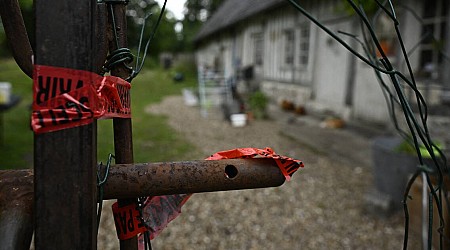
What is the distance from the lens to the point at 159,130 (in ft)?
25.2

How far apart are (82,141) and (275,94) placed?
408 inches

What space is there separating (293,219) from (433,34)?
322 cm

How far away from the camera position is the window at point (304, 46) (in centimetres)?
893

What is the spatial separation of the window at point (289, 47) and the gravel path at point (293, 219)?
5172mm

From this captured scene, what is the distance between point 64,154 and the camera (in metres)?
0.61

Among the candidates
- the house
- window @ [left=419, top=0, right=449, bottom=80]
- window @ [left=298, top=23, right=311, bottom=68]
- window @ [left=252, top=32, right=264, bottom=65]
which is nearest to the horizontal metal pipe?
the house

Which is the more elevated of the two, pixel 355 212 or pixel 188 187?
pixel 188 187

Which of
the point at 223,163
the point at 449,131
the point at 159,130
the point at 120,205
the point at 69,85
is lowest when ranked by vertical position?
the point at 159,130

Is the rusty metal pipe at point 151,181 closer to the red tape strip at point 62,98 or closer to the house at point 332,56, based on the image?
the red tape strip at point 62,98

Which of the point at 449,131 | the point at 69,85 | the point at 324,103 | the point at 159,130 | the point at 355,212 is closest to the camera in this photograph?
the point at 69,85

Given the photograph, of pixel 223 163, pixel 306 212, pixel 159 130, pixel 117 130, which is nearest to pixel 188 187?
pixel 223 163

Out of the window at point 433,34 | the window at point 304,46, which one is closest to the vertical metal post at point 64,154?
the window at point 433,34

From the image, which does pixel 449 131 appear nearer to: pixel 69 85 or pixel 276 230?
pixel 276 230

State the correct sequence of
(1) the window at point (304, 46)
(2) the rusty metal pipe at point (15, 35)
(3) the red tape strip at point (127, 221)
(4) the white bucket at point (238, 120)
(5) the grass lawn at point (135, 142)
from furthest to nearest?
(1) the window at point (304, 46) → (4) the white bucket at point (238, 120) → (5) the grass lawn at point (135, 142) → (3) the red tape strip at point (127, 221) → (2) the rusty metal pipe at point (15, 35)
